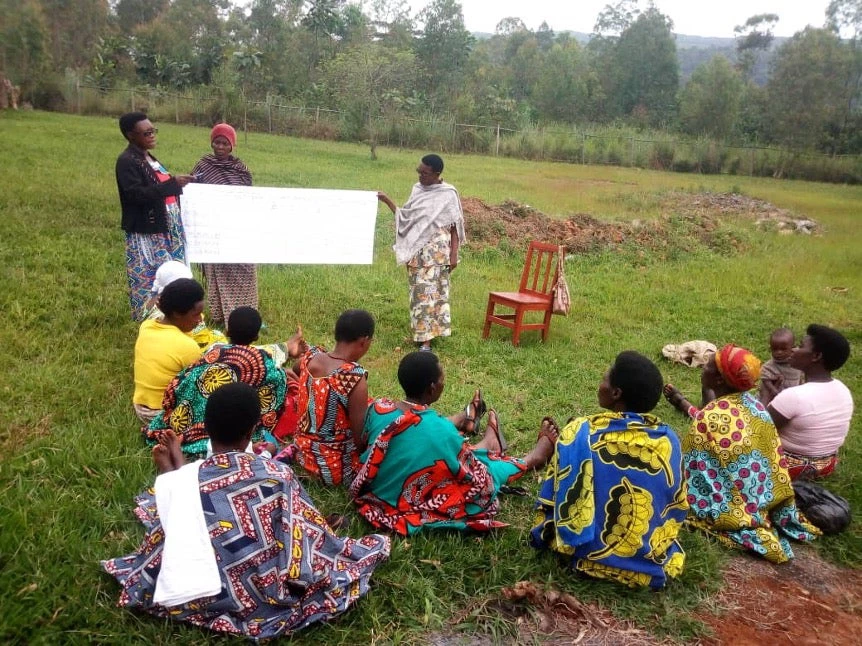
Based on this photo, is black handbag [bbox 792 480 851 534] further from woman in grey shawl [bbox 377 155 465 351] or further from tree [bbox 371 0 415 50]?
tree [bbox 371 0 415 50]

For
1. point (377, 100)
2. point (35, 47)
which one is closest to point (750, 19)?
point (377, 100)

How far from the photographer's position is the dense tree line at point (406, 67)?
24.7 meters

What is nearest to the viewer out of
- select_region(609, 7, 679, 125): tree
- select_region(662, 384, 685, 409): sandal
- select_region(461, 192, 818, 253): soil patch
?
select_region(662, 384, 685, 409): sandal

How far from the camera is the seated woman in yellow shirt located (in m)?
3.78

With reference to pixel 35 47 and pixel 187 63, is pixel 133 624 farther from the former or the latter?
pixel 187 63

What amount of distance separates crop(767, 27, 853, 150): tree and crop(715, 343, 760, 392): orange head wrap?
119ft

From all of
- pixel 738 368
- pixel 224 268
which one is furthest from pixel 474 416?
pixel 224 268

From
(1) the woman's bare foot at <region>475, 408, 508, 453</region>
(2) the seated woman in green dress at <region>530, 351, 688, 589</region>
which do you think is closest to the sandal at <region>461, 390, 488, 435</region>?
(1) the woman's bare foot at <region>475, 408, 508, 453</region>

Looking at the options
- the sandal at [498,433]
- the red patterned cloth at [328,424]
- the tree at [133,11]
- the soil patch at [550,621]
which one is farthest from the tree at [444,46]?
the soil patch at [550,621]

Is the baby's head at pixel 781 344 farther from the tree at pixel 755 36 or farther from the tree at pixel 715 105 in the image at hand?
the tree at pixel 755 36

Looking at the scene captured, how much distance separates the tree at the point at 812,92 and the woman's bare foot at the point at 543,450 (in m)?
36.3

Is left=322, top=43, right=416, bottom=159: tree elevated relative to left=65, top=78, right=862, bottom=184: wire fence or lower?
elevated

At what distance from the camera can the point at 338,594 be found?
259 centimetres

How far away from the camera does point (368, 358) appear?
5.75m
